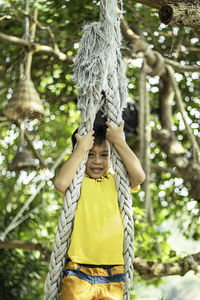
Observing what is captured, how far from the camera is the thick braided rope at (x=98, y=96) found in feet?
4.98

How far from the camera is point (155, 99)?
14.6 feet

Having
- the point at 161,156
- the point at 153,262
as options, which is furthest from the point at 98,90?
the point at 161,156

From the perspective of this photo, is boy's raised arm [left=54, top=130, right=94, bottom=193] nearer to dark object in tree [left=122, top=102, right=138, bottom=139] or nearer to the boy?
the boy

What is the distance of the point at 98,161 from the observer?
1.72m

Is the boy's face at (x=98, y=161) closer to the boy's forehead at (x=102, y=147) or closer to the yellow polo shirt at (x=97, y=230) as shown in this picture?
the boy's forehead at (x=102, y=147)

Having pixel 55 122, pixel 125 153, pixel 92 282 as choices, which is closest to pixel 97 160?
pixel 125 153

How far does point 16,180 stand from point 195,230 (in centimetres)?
226

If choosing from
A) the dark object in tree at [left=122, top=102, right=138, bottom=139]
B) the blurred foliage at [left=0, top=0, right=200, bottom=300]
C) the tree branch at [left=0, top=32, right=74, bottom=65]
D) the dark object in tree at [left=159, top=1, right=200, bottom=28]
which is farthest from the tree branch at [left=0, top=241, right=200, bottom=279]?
the dark object in tree at [left=122, top=102, right=138, bottom=139]

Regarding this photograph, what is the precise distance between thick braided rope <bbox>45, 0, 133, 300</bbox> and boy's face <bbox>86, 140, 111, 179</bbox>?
0.12 m

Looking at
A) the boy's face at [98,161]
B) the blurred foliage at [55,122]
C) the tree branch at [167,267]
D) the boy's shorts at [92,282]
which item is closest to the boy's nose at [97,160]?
the boy's face at [98,161]

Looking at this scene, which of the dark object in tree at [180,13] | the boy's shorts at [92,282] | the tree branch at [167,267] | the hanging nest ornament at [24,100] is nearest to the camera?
the boy's shorts at [92,282]

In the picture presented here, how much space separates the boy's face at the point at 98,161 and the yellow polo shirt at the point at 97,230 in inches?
4.1

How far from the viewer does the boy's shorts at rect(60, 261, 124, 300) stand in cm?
147

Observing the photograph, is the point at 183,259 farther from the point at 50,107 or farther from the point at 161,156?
the point at 50,107
